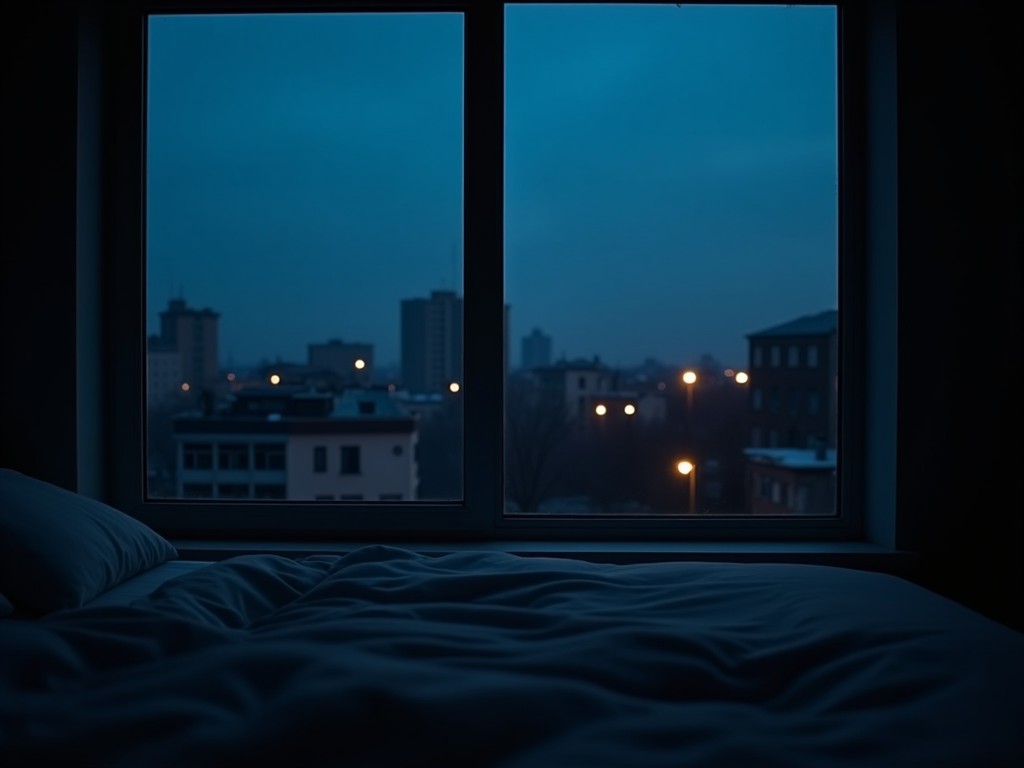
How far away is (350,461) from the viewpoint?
275 cm

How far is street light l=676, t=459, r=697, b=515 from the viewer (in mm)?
2691

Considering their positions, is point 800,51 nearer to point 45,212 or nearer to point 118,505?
point 45,212

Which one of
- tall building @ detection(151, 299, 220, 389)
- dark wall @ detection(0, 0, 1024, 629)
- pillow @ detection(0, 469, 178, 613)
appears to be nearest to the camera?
pillow @ detection(0, 469, 178, 613)

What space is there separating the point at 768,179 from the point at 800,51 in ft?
1.45

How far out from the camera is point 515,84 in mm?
2658

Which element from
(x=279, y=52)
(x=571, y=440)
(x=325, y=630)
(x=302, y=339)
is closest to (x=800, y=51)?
(x=571, y=440)

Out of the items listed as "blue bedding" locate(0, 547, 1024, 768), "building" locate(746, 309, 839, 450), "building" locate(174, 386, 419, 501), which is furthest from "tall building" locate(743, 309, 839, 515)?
"blue bedding" locate(0, 547, 1024, 768)

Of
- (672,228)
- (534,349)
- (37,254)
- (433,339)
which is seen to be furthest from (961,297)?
(37,254)

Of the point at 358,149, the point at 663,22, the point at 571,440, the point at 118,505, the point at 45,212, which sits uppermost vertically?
the point at 663,22

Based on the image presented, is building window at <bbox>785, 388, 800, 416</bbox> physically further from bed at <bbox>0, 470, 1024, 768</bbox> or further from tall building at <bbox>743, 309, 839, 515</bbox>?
bed at <bbox>0, 470, 1024, 768</bbox>

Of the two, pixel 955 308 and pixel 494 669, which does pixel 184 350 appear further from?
pixel 955 308

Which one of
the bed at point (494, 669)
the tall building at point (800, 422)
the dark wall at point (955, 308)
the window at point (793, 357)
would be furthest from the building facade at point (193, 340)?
the window at point (793, 357)

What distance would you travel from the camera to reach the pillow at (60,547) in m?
1.39

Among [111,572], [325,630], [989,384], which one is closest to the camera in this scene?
[325,630]
